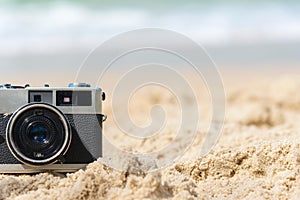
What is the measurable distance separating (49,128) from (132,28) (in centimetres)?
942

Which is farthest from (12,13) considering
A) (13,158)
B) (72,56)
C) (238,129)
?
(13,158)

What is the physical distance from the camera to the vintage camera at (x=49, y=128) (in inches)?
81.5

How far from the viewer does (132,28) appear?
11344mm

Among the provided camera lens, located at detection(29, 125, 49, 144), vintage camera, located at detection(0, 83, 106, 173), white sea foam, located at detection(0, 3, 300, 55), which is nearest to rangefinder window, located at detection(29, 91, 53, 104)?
vintage camera, located at detection(0, 83, 106, 173)

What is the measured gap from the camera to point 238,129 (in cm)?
373

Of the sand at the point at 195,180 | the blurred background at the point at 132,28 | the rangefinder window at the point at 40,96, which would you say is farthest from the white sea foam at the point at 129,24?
the sand at the point at 195,180

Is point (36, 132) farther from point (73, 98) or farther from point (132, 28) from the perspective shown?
point (132, 28)

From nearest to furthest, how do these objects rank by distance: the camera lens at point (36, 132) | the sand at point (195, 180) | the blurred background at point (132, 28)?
the sand at point (195, 180), the camera lens at point (36, 132), the blurred background at point (132, 28)

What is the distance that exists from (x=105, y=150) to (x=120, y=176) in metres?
1.24

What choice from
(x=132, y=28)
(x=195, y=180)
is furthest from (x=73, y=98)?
(x=132, y=28)

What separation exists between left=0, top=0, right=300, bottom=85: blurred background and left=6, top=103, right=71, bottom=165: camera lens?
571 cm

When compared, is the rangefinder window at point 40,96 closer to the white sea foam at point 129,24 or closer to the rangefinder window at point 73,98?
the rangefinder window at point 73,98

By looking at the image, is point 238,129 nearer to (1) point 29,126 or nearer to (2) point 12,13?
(1) point 29,126

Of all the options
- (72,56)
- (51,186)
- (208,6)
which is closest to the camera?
(51,186)
